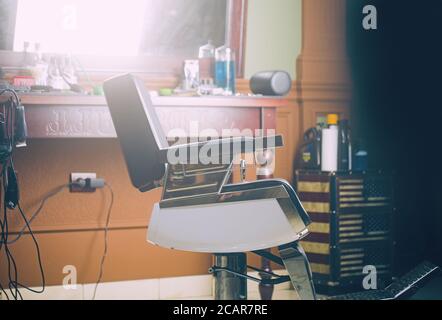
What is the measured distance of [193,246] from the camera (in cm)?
136

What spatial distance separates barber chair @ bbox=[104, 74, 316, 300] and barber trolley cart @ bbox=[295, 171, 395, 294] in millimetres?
1186

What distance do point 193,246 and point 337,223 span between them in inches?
55.4

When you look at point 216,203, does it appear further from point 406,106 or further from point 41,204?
point 406,106

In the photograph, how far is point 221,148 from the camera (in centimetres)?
139

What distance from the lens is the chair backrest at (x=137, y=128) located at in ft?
4.90

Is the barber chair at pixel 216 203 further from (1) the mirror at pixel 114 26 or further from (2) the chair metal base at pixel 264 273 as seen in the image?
(1) the mirror at pixel 114 26

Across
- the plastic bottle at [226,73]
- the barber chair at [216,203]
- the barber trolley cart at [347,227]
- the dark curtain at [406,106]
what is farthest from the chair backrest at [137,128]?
the dark curtain at [406,106]

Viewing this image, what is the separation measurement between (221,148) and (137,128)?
0.28 m

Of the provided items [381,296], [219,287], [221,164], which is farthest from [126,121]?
[381,296]

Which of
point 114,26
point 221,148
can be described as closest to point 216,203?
point 221,148


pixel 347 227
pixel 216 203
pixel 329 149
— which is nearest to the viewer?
pixel 216 203

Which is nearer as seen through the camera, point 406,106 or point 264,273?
point 264,273

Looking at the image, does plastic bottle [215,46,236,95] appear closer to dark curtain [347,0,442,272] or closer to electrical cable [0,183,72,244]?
dark curtain [347,0,442,272]

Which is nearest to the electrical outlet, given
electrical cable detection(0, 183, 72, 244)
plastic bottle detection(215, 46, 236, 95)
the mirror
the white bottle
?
electrical cable detection(0, 183, 72, 244)
